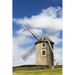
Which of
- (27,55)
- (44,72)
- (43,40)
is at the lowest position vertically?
(44,72)

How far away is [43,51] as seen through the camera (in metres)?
1.82

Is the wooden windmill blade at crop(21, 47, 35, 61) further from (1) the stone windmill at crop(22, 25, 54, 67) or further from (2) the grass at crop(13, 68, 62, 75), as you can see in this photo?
(2) the grass at crop(13, 68, 62, 75)

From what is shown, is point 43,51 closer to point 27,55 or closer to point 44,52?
point 44,52

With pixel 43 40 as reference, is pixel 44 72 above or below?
below

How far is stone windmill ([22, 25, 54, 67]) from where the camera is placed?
1.80 metres

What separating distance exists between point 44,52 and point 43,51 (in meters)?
0.01

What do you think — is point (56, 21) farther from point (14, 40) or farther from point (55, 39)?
point (14, 40)

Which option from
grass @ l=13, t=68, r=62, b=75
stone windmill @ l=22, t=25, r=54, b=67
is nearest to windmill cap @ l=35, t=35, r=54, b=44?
stone windmill @ l=22, t=25, r=54, b=67

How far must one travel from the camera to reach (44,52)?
1.82m

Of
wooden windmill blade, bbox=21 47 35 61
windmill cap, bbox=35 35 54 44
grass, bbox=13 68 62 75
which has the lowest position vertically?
grass, bbox=13 68 62 75

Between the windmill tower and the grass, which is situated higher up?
the windmill tower

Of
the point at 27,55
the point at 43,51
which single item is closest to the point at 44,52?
the point at 43,51

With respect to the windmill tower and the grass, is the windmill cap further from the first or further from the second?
the grass
